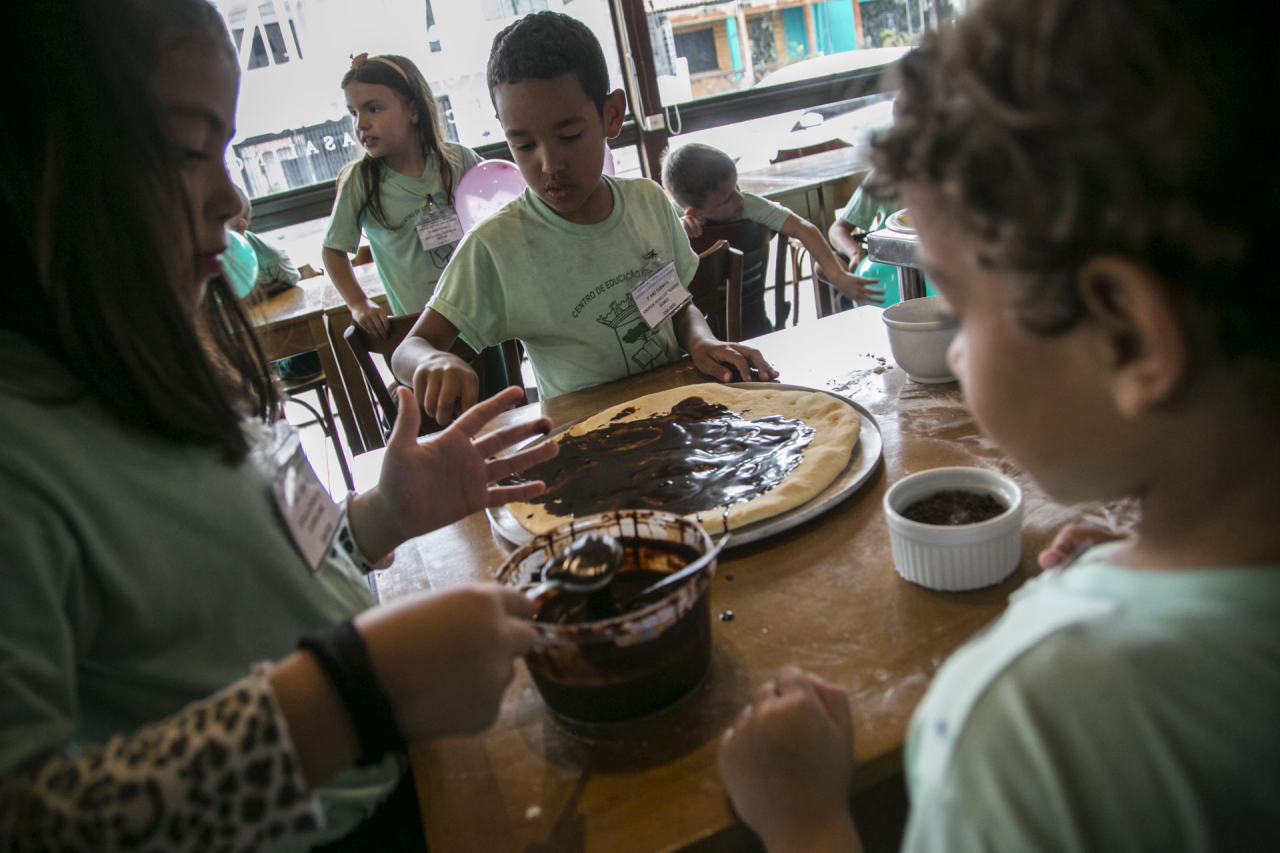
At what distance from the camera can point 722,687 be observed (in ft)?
2.70

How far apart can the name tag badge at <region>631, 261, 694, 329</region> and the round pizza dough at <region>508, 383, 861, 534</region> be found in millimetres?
270

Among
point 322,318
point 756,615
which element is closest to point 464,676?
point 756,615

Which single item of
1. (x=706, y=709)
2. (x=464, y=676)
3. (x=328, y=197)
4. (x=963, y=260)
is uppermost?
(x=328, y=197)

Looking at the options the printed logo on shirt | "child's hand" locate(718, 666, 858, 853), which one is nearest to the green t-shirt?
the printed logo on shirt

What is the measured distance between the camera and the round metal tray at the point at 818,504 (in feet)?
3.49

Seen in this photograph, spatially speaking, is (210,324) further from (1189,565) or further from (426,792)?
(1189,565)

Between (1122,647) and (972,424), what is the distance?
0.89 meters

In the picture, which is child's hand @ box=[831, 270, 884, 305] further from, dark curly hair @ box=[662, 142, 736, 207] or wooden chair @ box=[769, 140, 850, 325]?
dark curly hair @ box=[662, 142, 736, 207]

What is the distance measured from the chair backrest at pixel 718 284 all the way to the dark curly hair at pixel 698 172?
1.06m

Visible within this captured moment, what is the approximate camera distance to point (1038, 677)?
1.53ft

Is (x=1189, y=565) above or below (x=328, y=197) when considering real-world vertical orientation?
below

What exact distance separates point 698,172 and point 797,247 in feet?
3.83

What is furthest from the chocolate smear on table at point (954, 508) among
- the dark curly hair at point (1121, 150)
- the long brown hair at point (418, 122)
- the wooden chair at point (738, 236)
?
the long brown hair at point (418, 122)

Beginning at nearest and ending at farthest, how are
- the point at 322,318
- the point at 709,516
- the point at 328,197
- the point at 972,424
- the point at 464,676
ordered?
the point at 464,676 → the point at 709,516 → the point at 972,424 → the point at 322,318 → the point at 328,197
